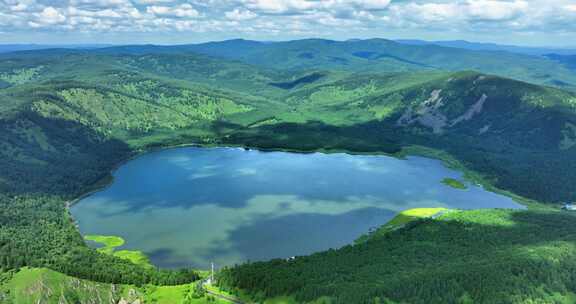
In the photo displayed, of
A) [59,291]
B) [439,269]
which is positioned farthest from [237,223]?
[439,269]

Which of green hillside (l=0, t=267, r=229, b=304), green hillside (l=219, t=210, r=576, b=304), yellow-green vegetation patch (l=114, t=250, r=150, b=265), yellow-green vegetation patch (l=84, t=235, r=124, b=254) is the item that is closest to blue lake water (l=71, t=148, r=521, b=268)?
yellow-green vegetation patch (l=114, t=250, r=150, b=265)

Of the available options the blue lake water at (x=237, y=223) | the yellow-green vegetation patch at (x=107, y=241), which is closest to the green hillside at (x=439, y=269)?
the blue lake water at (x=237, y=223)

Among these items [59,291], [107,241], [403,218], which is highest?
[59,291]

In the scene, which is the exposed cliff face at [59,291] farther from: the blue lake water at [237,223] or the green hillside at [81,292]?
the blue lake water at [237,223]

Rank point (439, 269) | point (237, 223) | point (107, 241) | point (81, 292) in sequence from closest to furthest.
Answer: point (81, 292) < point (439, 269) < point (107, 241) < point (237, 223)

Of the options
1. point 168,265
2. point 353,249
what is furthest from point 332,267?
point 168,265

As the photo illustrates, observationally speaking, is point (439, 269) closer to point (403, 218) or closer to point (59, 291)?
point (403, 218)

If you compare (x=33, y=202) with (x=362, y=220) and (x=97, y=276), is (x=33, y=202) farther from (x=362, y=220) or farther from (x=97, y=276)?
(x=362, y=220)

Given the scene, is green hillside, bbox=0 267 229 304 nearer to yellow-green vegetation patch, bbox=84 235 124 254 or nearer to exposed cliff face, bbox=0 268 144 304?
exposed cliff face, bbox=0 268 144 304

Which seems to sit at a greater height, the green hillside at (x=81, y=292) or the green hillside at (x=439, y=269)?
the green hillside at (x=439, y=269)
